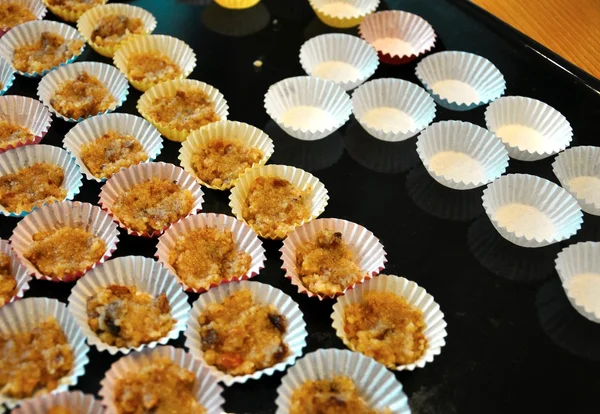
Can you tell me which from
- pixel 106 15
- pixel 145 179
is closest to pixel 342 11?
pixel 106 15

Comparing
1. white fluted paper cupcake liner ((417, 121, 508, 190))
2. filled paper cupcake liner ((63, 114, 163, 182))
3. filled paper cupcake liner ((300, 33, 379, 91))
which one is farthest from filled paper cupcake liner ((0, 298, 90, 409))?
filled paper cupcake liner ((300, 33, 379, 91))

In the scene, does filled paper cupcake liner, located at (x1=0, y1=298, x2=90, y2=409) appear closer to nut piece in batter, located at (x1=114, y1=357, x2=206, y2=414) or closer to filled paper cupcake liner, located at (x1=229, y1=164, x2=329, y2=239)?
nut piece in batter, located at (x1=114, y1=357, x2=206, y2=414)

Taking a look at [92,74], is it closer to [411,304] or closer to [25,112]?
[25,112]

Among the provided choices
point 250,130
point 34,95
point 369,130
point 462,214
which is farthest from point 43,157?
point 462,214

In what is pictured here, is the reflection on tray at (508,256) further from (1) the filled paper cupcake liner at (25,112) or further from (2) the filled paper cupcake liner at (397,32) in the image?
(1) the filled paper cupcake liner at (25,112)

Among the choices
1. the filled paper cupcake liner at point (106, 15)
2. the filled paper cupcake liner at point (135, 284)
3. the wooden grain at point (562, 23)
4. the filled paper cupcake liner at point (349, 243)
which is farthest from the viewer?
the wooden grain at point (562, 23)

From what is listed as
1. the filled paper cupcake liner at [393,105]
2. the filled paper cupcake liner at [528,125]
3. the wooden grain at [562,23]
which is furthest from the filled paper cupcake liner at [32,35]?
the wooden grain at [562,23]
